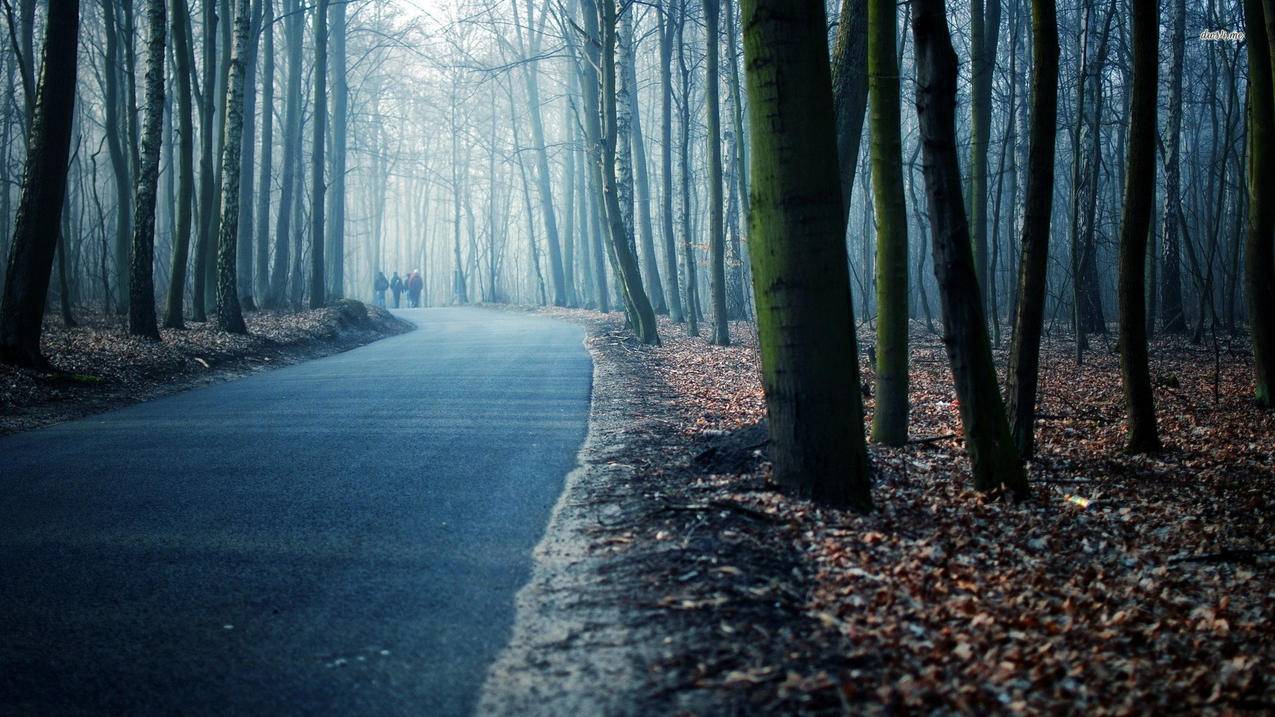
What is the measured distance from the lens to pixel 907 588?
4.52 m

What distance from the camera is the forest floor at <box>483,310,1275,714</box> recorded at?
11.3ft

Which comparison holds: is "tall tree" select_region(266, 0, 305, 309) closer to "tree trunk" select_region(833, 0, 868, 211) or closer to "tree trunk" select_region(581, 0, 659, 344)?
"tree trunk" select_region(581, 0, 659, 344)

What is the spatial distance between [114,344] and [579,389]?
7.17m

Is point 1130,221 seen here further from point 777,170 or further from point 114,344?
point 114,344

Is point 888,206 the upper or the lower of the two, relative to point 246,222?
lower

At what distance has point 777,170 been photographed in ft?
18.5

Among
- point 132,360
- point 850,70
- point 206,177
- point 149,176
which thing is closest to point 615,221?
point 206,177

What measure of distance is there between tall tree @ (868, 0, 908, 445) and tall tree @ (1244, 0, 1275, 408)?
468 centimetres

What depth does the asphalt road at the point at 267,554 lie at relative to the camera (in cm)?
356

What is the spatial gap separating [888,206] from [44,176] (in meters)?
10.4

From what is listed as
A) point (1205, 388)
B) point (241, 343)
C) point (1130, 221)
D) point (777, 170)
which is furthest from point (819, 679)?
point (241, 343)

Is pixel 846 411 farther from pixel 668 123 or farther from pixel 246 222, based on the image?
pixel 246 222

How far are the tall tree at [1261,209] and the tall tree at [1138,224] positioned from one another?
9.09 feet

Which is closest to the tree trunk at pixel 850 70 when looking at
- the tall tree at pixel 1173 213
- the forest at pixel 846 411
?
the forest at pixel 846 411
